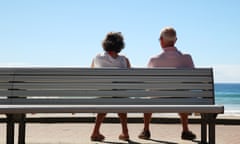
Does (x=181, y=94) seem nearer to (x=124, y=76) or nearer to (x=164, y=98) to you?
(x=164, y=98)

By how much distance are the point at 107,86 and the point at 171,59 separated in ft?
4.14

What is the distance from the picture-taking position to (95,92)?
5230 millimetres

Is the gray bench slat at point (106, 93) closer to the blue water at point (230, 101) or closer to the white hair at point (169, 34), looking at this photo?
the white hair at point (169, 34)

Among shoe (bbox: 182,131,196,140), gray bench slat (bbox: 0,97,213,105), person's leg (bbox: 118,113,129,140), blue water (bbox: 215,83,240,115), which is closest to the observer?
gray bench slat (bbox: 0,97,213,105)

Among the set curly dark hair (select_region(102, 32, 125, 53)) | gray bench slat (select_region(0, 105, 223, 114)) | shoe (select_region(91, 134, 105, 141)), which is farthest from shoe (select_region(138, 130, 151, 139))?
gray bench slat (select_region(0, 105, 223, 114))

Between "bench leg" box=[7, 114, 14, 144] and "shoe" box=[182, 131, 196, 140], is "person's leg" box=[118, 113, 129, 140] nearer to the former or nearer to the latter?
"shoe" box=[182, 131, 196, 140]

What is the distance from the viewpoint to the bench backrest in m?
5.20

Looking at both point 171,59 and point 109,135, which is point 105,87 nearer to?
point 171,59

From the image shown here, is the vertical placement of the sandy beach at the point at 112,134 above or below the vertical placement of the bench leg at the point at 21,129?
below

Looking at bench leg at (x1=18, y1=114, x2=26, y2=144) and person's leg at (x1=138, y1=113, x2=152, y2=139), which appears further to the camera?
person's leg at (x1=138, y1=113, x2=152, y2=139)

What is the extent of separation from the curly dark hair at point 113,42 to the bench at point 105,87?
0.83 m

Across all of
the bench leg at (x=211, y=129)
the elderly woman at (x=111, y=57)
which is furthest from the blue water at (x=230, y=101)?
the bench leg at (x=211, y=129)

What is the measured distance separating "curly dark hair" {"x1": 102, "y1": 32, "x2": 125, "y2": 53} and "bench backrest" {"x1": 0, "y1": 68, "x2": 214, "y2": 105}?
2.72 feet

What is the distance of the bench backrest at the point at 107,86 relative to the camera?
5199mm
